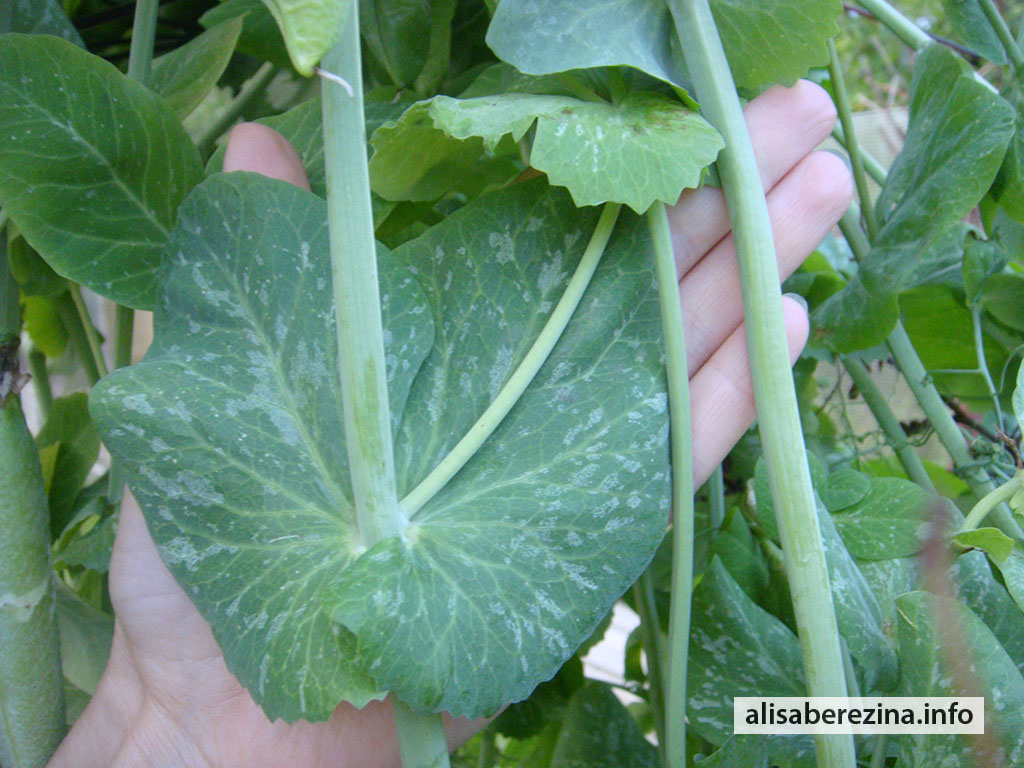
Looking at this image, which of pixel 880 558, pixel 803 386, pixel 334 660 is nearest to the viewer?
pixel 334 660

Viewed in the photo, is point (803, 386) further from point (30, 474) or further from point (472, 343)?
point (30, 474)

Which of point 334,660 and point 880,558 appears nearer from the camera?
point 334,660

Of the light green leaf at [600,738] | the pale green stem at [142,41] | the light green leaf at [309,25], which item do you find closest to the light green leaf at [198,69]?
the pale green stem at [142,41]

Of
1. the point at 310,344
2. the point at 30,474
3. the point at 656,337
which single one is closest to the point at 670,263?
the point at 656,337

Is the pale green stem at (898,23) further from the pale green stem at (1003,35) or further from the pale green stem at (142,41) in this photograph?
the pale green stem at (142,41)

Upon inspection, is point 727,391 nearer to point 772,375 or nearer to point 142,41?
point 772,375
